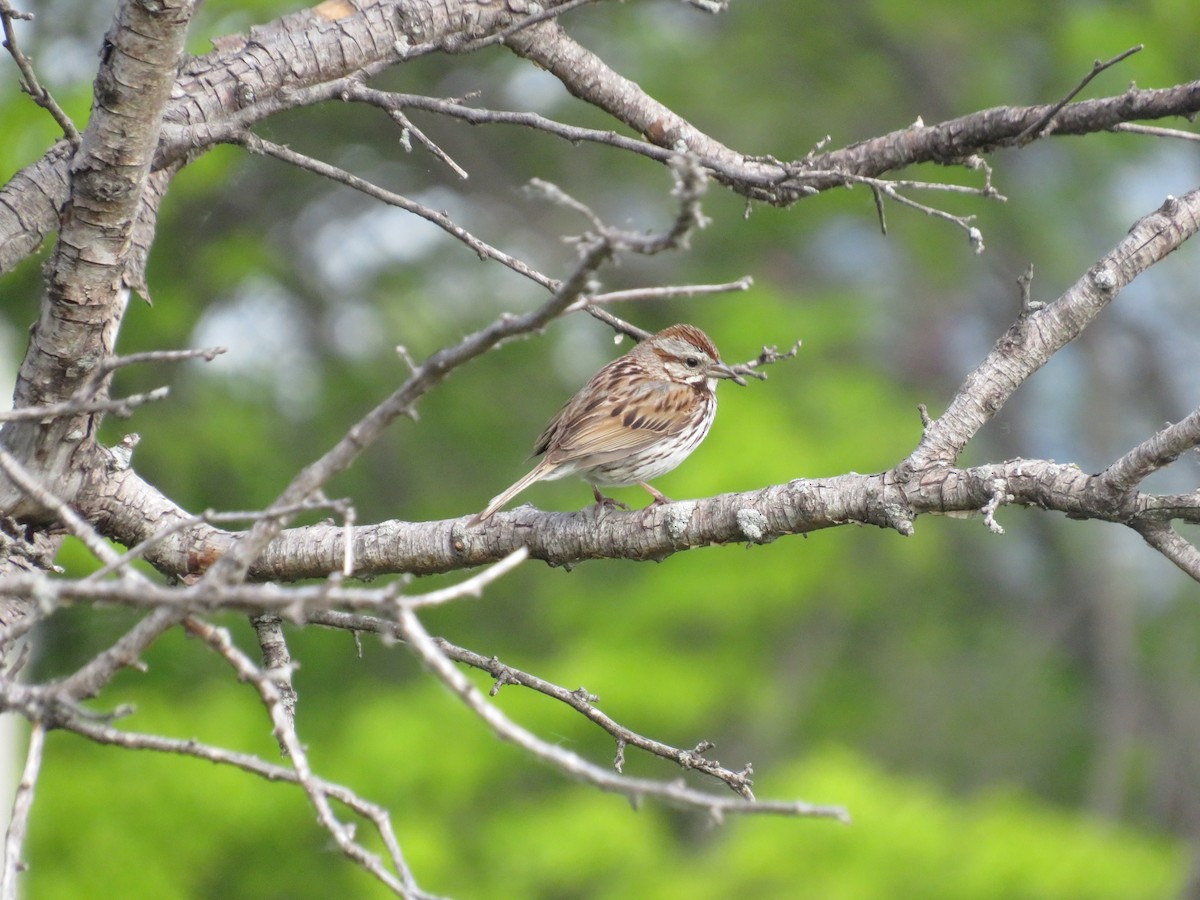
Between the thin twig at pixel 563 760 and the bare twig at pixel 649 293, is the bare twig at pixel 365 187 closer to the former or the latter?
the bare twig at pixel 649 293

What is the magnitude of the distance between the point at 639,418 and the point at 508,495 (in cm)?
142

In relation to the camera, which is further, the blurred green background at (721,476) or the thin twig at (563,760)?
the blurred green background at (721,476)

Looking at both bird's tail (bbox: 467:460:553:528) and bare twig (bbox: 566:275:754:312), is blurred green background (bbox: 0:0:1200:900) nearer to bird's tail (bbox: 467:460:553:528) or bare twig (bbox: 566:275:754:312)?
bird's tail (bbox: 467:460:553:528)

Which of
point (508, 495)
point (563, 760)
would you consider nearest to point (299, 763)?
point (563, 760)

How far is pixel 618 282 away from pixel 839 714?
5618 millimetres

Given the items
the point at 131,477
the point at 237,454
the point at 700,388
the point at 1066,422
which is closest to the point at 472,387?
the point at 237,454

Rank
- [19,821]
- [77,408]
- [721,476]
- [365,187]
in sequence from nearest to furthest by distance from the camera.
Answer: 1. [19,821]
2. [77,408]
3. [365,187]
4. [721,476]

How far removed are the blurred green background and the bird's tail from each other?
3.54 meters

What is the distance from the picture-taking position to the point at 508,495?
4559 mm

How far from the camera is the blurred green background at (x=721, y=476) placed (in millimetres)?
10930

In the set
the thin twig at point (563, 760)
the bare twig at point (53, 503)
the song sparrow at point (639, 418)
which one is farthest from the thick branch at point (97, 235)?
the song sparrow at point (639, 418)

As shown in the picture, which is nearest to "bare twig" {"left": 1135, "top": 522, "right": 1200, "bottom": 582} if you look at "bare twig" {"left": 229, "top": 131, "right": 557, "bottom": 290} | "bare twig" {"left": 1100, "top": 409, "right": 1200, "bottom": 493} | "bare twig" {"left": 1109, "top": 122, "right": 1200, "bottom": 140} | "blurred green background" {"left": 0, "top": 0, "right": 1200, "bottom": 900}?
"bare twig" {"left": 1100, "top": 409, "right": 1200, "bottom": 493}

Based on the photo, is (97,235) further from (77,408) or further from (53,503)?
(53,503)

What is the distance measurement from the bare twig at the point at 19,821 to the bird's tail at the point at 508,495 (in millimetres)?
1762
